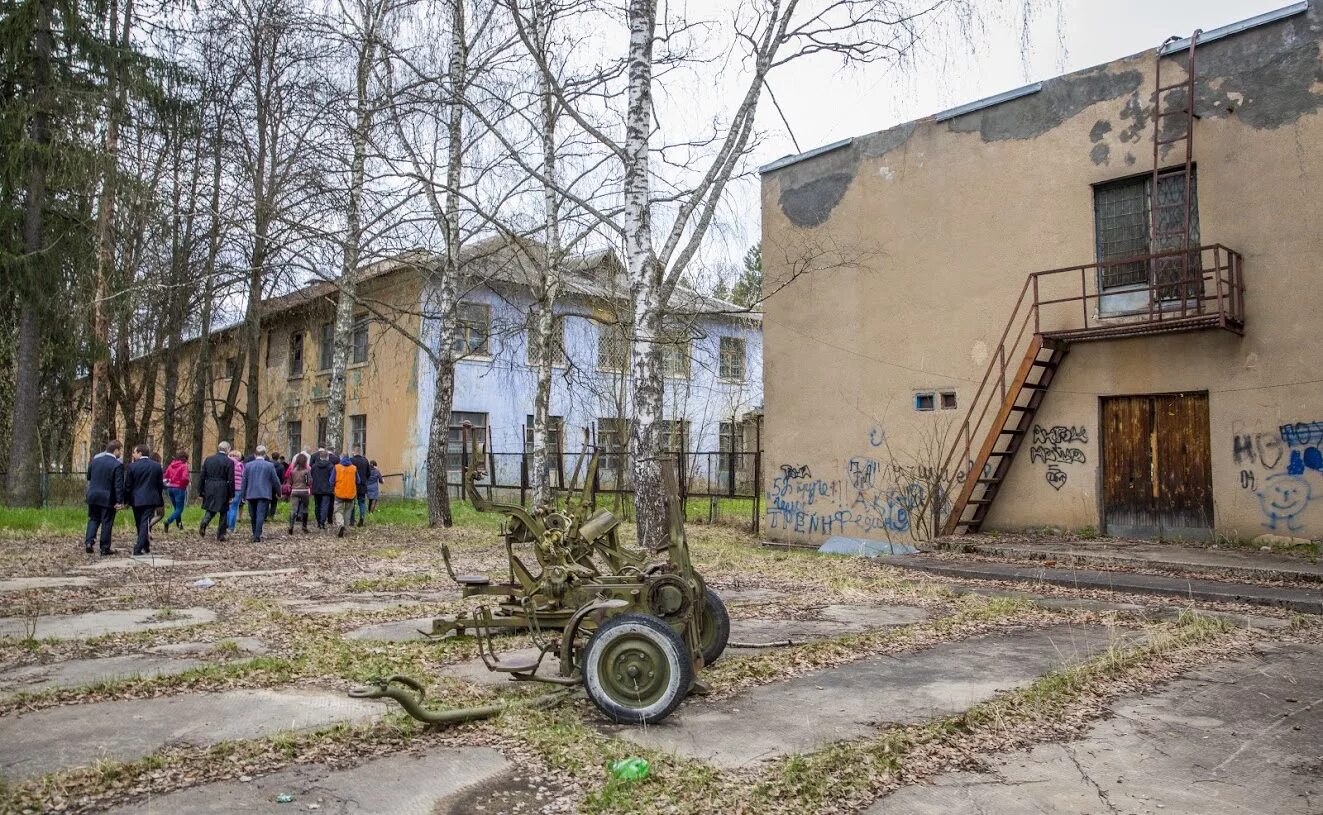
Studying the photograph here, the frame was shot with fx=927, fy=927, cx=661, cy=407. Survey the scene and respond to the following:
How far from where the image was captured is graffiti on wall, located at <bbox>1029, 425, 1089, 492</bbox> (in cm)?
1429

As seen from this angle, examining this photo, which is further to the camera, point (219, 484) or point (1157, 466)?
point (219, 484)

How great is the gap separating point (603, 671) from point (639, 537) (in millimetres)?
8716

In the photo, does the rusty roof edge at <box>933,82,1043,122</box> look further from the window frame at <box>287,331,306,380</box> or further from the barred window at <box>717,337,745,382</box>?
the window frame at <box>287,331,306,380</box>

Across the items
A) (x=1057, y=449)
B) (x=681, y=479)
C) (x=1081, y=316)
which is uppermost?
(x=1081, y=316)

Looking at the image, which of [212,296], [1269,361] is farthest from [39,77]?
[1269,361]

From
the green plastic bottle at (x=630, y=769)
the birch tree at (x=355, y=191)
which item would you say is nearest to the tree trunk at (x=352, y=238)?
the birch tree at (x=355, y=191)

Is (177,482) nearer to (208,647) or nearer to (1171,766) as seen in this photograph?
(208,647)

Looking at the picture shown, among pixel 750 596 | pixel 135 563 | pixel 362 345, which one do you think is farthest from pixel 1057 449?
pixel 362 345

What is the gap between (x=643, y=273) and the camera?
13094 millimetres

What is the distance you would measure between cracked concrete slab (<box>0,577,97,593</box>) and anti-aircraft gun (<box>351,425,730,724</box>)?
19.0ft

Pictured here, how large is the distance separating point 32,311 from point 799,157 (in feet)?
54.2

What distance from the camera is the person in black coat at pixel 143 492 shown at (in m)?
13.5

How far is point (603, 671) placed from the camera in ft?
16.9

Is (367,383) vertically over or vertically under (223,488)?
over
